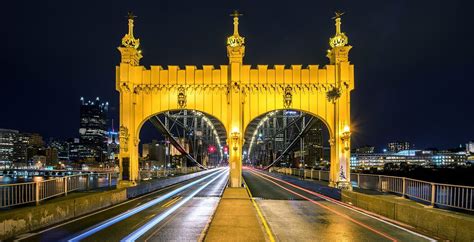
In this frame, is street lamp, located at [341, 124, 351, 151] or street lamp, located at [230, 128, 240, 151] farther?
street lamp, located at [341, 124, 351, 151]

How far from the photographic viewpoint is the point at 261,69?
30.1 metres

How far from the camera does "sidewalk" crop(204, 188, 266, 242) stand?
481 inches

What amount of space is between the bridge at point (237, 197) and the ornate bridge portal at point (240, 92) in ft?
0.22

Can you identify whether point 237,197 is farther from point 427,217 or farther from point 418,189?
point 427,217

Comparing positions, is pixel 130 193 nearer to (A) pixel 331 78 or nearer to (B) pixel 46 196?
(B) pixel 46 196

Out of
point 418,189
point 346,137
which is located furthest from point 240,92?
point 418,189

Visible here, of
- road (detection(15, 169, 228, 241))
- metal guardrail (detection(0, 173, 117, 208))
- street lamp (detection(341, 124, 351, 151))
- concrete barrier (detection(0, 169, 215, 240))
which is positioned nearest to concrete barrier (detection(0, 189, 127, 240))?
concrete barrier (detection(0, 169, 215, 240))

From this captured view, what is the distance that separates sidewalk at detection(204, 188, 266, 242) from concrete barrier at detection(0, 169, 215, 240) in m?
5.41

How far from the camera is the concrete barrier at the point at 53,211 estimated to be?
12.8 meters

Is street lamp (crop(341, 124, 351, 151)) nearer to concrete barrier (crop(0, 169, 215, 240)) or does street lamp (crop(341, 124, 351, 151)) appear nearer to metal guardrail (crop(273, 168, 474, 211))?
metal guardrail (crop(273, 168, 474, 211))

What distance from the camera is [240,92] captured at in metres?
29.3

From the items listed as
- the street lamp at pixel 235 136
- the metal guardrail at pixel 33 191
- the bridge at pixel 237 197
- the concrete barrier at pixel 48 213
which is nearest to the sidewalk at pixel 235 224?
the bridge at pixel 237 197

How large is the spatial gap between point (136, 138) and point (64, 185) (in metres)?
11.5

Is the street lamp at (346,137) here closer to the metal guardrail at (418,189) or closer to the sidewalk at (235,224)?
the metal guardrail at (418,189)
